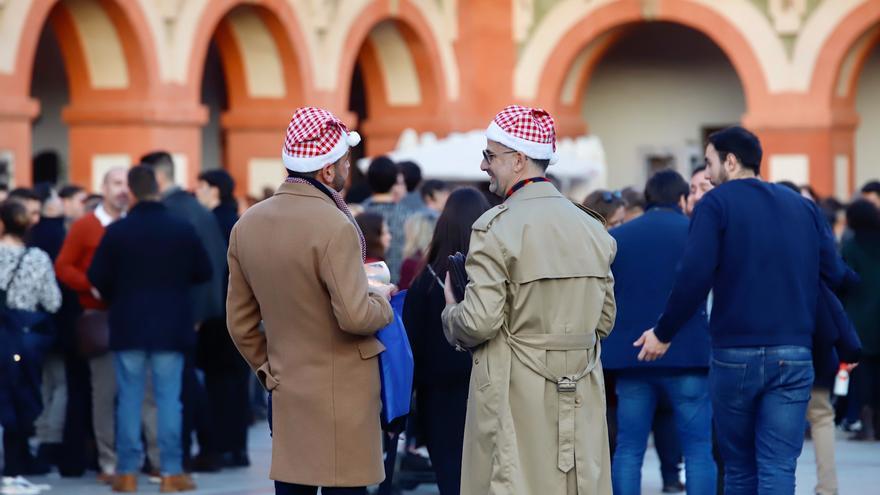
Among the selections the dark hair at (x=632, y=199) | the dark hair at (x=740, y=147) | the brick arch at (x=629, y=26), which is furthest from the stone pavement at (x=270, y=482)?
the brick arch at (x=629, y=26)

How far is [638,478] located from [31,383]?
137 inches

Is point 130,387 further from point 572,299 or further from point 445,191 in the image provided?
point 572,299

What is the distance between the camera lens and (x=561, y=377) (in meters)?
4.87

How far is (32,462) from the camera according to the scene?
9164mm

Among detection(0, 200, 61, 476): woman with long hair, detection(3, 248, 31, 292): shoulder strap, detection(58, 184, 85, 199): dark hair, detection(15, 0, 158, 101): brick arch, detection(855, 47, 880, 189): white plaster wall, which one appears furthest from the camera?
detection(855, 47, 880, 189): white plaster wall

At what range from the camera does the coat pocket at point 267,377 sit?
5000 millimetres

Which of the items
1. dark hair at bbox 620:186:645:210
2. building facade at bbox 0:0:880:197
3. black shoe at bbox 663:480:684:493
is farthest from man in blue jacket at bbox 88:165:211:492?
building facade at bbox 0:0:880:197

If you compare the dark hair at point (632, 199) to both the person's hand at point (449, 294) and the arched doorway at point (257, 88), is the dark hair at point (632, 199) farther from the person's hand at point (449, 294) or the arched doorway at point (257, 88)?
the arched doorway at point (257, 88)

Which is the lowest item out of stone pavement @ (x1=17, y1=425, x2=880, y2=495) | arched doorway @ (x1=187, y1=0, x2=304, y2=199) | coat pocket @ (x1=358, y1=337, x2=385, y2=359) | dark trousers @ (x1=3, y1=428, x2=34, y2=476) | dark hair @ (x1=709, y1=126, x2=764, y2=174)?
stone pavement @ (x1=17, y1=425, x2=880, y2=495)

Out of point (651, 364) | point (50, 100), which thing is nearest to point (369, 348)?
point (651, 364)

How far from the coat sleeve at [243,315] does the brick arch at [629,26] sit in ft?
55.4

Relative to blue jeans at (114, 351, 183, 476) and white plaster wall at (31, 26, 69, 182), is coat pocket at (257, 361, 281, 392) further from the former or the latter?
white plaster wall at (31, 26, 69, 182)

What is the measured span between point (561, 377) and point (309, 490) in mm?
954

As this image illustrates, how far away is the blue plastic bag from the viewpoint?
511 centimetres
